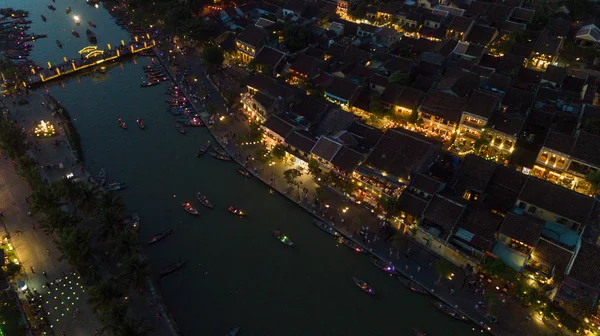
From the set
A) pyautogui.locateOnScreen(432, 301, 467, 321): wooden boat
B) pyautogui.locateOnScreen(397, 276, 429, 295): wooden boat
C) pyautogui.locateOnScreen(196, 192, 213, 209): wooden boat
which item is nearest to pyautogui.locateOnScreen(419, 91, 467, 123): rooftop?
pyautogui.locateOnScreen(397, 276, 429, 295): wooden boat

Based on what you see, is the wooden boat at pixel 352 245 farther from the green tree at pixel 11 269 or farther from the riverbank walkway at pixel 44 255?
the green tree at pixel 11 269

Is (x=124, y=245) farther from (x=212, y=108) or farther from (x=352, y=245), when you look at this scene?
(x=212, y=108)

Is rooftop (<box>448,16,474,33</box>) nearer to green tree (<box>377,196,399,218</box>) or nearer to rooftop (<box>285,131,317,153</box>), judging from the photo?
rooftop (<box>285,131,317,153</box>)

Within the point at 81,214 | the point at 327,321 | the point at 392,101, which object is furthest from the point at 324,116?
the point at 81,214

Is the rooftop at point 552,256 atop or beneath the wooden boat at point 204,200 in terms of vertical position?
atop

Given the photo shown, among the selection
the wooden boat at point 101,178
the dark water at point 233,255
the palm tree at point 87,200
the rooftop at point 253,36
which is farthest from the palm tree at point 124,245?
the rooftop at point 253,36

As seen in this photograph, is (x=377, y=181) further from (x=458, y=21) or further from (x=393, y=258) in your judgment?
(x=458, y=21)

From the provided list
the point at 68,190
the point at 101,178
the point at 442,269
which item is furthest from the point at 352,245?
the point at 101,178
